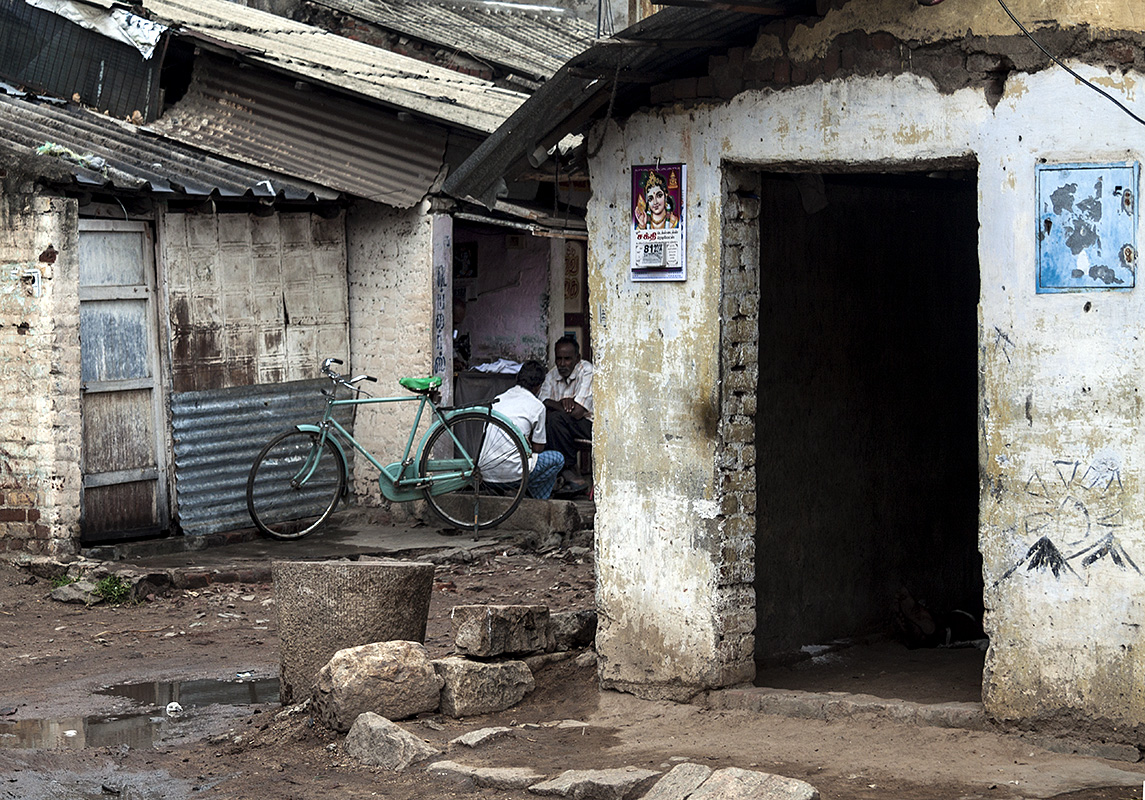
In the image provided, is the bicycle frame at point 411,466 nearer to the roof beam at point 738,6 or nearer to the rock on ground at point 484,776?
the rock on ground at point 484,776

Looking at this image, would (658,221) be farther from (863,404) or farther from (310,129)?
(310,129)

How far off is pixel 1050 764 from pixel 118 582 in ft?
19.8

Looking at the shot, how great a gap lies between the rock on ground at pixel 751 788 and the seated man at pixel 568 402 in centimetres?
700

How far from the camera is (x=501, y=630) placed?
6520mm

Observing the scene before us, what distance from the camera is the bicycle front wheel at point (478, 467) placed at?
10.7m

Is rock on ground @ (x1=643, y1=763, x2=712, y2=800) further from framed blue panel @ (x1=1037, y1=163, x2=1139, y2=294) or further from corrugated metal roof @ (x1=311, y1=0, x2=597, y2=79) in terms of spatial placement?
corrugated metal roof @ (x1=311, y1=0, x2=597, y2=79)

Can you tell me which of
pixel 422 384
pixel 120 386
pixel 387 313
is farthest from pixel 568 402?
pixel 120 386

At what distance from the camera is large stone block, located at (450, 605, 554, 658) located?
6430 millimetres

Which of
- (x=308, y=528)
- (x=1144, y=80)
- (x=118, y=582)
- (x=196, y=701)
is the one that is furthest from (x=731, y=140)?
(x=308, y=528)

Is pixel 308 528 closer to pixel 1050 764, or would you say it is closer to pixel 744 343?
pixel 744 343

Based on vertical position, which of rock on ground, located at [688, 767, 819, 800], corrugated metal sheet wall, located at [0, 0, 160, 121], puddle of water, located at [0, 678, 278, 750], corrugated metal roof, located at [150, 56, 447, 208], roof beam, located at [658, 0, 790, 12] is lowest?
puddle of water, located at [0, 678, 278, 750]

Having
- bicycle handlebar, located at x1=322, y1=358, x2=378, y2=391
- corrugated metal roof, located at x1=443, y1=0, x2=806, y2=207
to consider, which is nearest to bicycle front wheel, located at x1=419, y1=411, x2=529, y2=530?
bicycle handlebar, located at x1=322, y1=358, x2=378, y2=391

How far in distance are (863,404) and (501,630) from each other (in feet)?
7.90

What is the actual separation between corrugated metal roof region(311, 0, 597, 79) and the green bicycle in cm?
577
